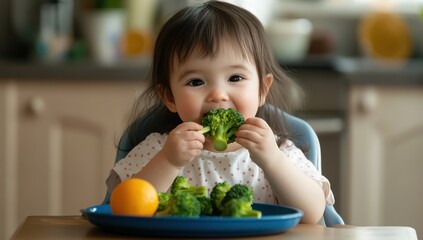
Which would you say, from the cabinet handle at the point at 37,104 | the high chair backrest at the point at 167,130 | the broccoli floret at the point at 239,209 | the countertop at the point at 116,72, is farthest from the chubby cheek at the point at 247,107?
the cabinet handle at the point at 37,104

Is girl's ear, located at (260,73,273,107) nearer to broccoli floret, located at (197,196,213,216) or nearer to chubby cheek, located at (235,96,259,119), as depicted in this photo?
chubby cheek, located at (235,96,259,119)

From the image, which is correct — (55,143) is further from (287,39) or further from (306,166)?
(306,166)

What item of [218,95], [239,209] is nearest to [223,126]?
[218,95]

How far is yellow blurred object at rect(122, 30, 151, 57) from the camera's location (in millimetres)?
4117

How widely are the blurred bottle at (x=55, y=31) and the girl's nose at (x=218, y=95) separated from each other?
7.14 feet

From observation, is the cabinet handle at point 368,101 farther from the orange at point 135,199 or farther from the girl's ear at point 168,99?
the orange at point 135,199

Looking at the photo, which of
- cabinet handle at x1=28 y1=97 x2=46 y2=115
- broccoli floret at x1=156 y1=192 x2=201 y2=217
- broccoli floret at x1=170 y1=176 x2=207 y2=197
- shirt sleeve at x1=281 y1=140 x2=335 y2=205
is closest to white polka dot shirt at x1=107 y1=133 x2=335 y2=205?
shirt sleeve at x1=281 y1=140 x2=335 y2=205

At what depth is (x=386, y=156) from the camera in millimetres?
3756

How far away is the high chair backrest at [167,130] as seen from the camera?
2016mm

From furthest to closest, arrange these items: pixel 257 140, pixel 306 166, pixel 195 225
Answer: pixel 306 166
pixel 257 140
pixel 195 225

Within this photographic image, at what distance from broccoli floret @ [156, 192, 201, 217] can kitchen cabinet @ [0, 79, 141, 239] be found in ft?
7.43

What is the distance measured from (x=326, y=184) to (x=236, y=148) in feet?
0.75

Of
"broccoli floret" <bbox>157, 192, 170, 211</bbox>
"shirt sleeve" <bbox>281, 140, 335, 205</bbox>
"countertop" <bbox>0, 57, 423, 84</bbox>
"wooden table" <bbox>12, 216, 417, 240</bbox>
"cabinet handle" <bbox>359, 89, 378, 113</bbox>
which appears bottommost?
"wooden table" <bbox>12, 216, 417, 240</bbox>

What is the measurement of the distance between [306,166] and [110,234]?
0.52 meters
